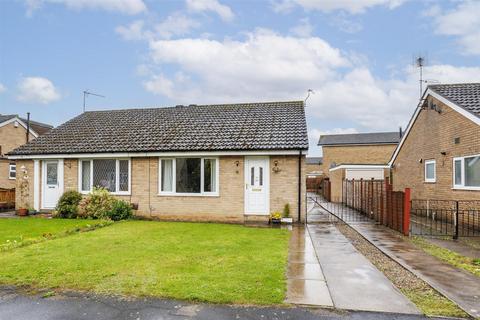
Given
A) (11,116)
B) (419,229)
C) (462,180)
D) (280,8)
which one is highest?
(280,8)

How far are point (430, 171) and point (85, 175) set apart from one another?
15.8 metres

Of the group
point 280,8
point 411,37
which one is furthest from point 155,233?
point 411,37

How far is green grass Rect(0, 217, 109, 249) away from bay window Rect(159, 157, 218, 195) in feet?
10.2

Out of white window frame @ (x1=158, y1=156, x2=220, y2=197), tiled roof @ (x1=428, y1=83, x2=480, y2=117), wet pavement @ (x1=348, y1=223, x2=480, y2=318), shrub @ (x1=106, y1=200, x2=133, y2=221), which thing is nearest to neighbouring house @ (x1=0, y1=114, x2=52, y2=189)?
shrub @ (x1=106, y1=200, x2=133, y2=221)

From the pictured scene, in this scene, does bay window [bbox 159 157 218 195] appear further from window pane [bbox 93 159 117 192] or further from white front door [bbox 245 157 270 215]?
window pane [bbox 93 159 117 192]

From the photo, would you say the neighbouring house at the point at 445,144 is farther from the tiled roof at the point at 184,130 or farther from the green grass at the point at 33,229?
the green grass at the point at 33,229

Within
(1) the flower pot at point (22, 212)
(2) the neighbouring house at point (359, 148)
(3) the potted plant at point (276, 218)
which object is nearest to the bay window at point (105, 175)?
(1) the flower pot at point (22, 212)

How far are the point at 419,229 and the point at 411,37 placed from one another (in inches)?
348

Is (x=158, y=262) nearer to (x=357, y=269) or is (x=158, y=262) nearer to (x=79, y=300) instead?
(x=79, y=300)

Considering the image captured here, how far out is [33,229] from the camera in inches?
473

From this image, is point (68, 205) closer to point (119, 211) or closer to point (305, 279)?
point (119, 211)

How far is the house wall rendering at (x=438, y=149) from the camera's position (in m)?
12.6

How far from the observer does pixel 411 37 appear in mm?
16031

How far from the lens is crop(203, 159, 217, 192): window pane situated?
48.3 ft
